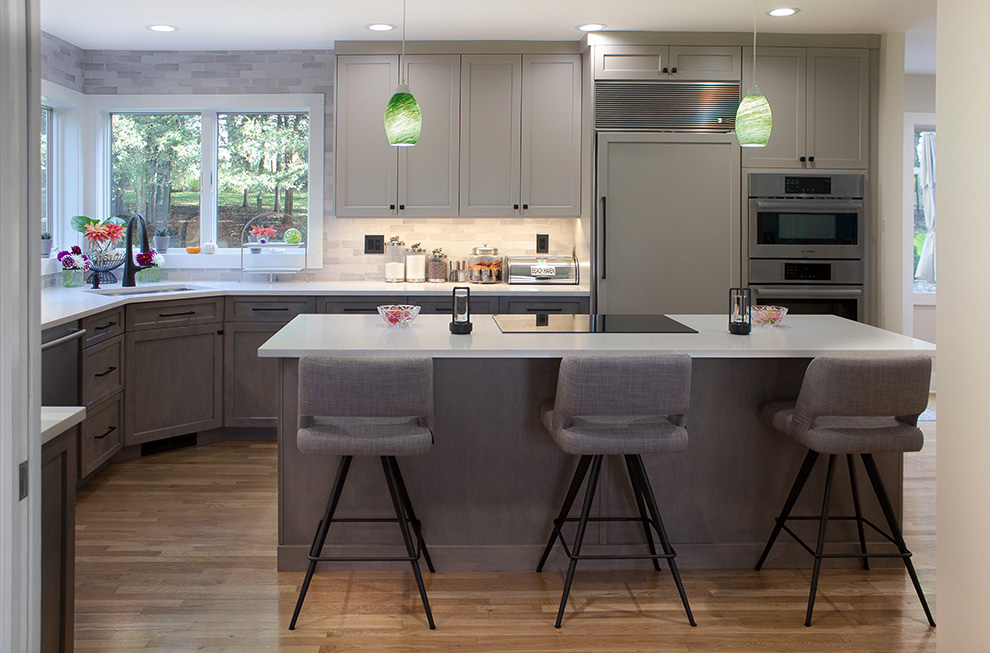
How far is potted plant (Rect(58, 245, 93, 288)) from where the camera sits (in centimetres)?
507

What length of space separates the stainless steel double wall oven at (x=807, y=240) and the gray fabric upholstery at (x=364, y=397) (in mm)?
2984

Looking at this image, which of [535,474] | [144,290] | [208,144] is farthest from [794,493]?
[208,144]

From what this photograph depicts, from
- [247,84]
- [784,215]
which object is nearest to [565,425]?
[784,215]

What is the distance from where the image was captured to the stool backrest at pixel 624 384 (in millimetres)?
2684

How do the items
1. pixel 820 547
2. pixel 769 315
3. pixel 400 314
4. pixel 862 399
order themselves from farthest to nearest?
pixel 769 315
pixel 400 314
pixel 820 547
pixel 862 399

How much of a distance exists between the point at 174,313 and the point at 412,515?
2395 millimetres

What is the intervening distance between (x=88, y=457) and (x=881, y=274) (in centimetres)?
445

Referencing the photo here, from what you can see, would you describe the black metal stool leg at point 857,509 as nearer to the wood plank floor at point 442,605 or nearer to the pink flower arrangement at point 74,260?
the wood plank floor at point 442,605

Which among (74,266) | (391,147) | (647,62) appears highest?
(647,62)

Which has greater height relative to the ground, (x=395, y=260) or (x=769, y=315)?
(x=395, y=260)

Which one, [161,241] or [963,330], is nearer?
[963,330]

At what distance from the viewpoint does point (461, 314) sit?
→ 3.29 m

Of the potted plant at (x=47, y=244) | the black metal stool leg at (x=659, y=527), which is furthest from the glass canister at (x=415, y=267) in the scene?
the black metal stool leg at (x=659, y=527)

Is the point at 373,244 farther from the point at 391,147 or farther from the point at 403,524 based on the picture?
the point at 403,524
